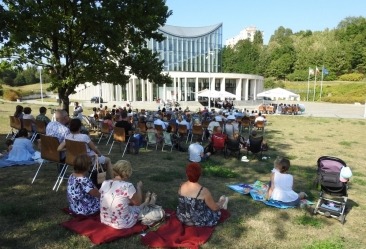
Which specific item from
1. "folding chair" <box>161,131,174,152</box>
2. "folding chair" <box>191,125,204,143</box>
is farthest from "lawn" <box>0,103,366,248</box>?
"folding chair" <box>191,125,204,143</box>

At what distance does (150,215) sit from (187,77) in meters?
48.7

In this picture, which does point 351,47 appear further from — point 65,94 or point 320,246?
point 320,246

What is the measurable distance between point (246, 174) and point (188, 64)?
57114 mm

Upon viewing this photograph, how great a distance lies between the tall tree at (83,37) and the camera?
38.3 ft

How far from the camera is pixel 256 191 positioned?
6.61 metres

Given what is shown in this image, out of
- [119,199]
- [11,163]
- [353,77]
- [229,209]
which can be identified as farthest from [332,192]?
[353,77]

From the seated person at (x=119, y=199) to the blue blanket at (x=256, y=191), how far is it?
8.99 ft

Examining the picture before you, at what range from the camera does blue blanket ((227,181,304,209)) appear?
5.99 m

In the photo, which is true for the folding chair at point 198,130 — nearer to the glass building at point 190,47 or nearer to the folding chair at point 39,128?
the folding chair at point 39,128

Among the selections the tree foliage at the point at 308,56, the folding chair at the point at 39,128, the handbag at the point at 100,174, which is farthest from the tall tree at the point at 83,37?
the tree foliage at the point at 308,56

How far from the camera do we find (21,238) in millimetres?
4285

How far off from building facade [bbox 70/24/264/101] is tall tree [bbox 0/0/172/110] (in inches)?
1183

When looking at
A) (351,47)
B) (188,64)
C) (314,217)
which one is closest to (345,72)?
(351,47)

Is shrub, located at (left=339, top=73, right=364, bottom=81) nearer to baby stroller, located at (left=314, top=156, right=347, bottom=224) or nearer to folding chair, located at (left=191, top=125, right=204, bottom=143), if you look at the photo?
folding chair, located at (left=191, top=125, right=204, bottom=143)
